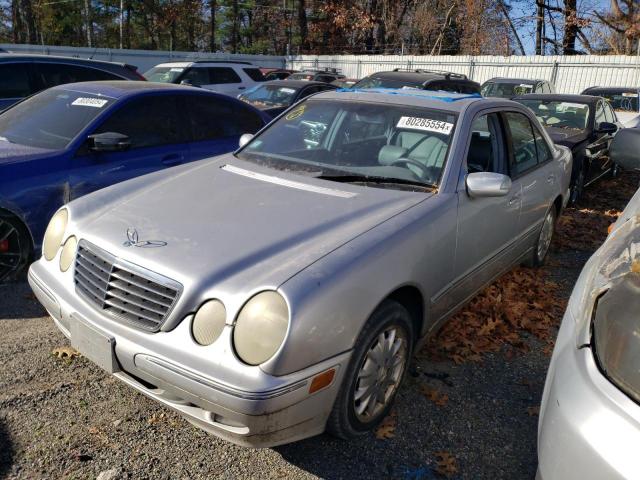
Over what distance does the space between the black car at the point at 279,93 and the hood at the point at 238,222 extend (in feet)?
23.5

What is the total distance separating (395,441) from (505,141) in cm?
241

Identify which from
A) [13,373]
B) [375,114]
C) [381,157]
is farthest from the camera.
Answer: [375,114]

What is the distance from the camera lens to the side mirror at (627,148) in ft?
12.4

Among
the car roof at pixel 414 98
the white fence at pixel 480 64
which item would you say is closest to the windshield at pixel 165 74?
the white fence at pixel 480 64

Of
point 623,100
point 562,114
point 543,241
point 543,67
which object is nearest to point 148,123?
point 543,241

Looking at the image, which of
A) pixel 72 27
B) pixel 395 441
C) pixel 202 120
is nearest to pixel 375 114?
pixel 395 441

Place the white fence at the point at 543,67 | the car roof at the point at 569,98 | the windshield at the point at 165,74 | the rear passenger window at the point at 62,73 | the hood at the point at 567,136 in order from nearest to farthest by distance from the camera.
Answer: the hood at the point at 567,136 < the rear passenger window at the point at 62,73 < the car roof at the point at 569,98 < the windshield at the point at 165,74 < the white fence at the point at 543,67

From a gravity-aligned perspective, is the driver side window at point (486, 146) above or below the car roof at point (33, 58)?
below

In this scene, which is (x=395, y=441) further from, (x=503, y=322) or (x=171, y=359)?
(x=503, y=322)

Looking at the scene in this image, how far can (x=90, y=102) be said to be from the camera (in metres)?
4.93

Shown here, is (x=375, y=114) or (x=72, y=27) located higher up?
(x=72, y=27)

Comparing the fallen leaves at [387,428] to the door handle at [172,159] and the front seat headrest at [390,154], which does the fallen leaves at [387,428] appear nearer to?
the front seat headrest at [390,154]

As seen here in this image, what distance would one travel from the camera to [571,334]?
193 cm

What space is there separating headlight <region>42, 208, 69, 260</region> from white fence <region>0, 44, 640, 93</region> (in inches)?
606
